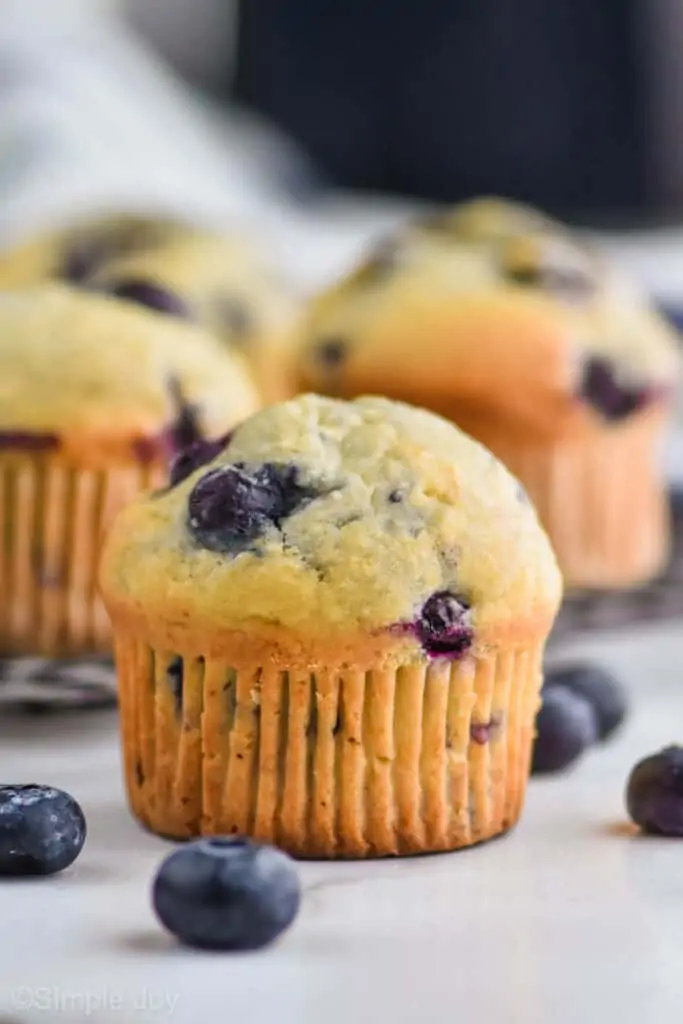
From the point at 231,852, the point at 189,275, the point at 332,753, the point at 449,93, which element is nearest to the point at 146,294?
the point at 189,275

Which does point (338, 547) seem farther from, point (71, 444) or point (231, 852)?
point (71, 444)

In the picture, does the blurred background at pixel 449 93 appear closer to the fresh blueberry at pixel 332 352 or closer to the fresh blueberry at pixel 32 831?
the fresh blueberry at pixel 332 352

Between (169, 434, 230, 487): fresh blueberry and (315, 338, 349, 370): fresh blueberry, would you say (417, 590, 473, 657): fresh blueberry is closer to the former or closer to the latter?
(169, 434, 230, 487): fresh blueberry

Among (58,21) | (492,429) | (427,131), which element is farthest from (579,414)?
(427,131)

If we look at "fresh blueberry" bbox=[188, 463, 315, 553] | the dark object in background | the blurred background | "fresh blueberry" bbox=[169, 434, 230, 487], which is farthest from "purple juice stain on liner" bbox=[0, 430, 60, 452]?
the dark object in background

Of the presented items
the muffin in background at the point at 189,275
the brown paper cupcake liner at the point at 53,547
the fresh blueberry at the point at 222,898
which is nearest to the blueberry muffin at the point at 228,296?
the muffin in background at the point at 189,275

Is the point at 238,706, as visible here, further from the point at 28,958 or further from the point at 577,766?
the point at 577,766
